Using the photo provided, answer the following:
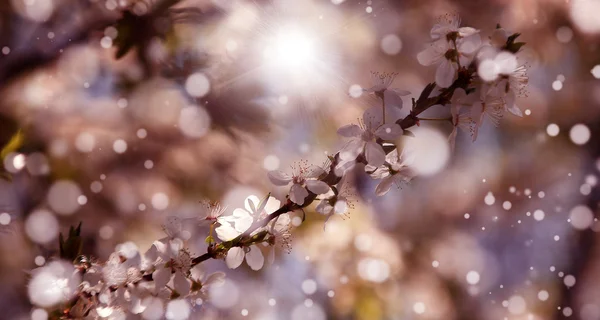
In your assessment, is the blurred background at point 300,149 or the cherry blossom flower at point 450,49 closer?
the cherry blossom flower at point 450,49

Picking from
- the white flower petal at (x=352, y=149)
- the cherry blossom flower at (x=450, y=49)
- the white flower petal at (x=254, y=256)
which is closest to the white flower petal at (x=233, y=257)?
the white flower petal at (x=254, y=256)

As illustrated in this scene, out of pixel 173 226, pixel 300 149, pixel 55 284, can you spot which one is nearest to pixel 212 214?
pixel 173 226

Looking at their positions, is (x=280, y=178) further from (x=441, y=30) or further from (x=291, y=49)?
(x=291, y=49)

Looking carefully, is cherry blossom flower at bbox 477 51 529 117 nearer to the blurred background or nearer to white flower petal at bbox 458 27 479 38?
white flower petal at bbox 458 27 479 38

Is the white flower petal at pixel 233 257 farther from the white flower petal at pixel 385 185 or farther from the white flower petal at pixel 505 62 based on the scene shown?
the white flower petal at pixel 505 62

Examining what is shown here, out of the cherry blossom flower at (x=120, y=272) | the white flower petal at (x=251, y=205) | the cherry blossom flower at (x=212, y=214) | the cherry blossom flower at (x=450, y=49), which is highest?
the cherry blossom flower at (x=450, y=49)

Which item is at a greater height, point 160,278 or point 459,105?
point 459,105

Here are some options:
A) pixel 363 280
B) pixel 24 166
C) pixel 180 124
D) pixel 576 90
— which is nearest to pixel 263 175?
pixel 180 124
